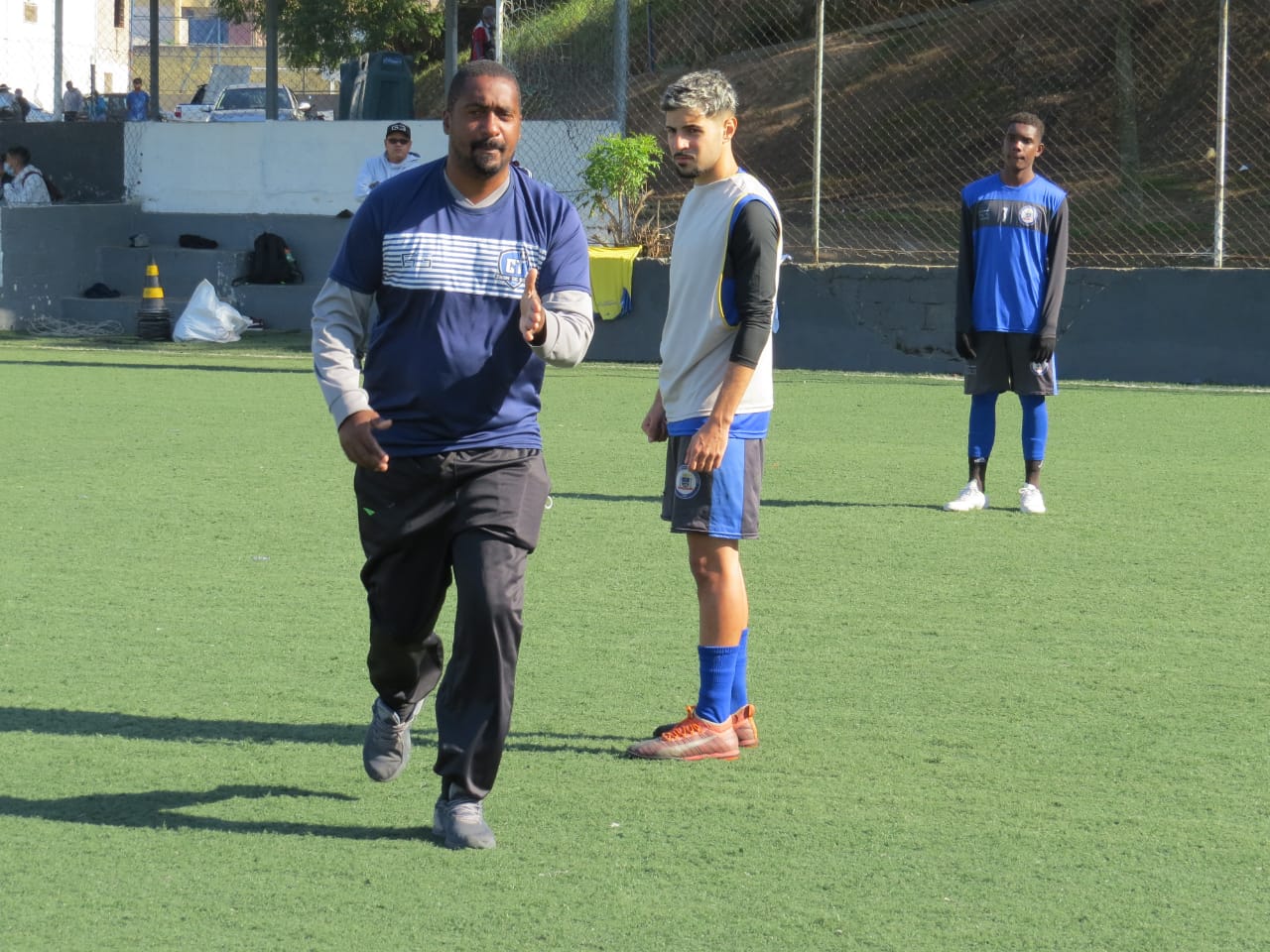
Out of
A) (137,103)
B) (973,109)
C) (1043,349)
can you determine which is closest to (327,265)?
(973,109)

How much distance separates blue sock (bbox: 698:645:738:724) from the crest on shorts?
1.46 feet

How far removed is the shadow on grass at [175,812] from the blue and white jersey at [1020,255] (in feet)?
17.6

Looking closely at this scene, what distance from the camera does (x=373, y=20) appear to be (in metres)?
30.3

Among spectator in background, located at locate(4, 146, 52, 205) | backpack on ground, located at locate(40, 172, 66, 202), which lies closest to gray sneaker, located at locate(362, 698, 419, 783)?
spectator in background, located at locate(4, 146, 52, 205)

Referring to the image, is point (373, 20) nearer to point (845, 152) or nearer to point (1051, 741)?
point (845, 152)

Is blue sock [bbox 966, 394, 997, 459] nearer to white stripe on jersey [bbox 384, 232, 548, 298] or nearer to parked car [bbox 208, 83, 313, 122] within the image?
white stripe on jersey [bbox 384, 232, 548, 298]

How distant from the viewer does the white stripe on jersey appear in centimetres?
398

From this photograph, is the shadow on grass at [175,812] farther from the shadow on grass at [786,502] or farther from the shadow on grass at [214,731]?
the shadow on grass at [786,502]

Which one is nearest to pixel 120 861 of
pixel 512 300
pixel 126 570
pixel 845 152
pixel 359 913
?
pixel 359 913

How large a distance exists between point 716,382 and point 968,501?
4.22 meters

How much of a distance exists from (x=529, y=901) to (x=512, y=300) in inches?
55.0

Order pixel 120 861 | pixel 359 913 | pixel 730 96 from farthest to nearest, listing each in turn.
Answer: pixel 730 96
pixel 120 861
pixel 359 913

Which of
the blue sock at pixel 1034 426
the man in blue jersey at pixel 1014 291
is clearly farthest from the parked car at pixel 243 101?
the blue sock at pixel 1034 426

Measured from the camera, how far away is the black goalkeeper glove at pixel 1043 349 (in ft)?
→ 28.1
